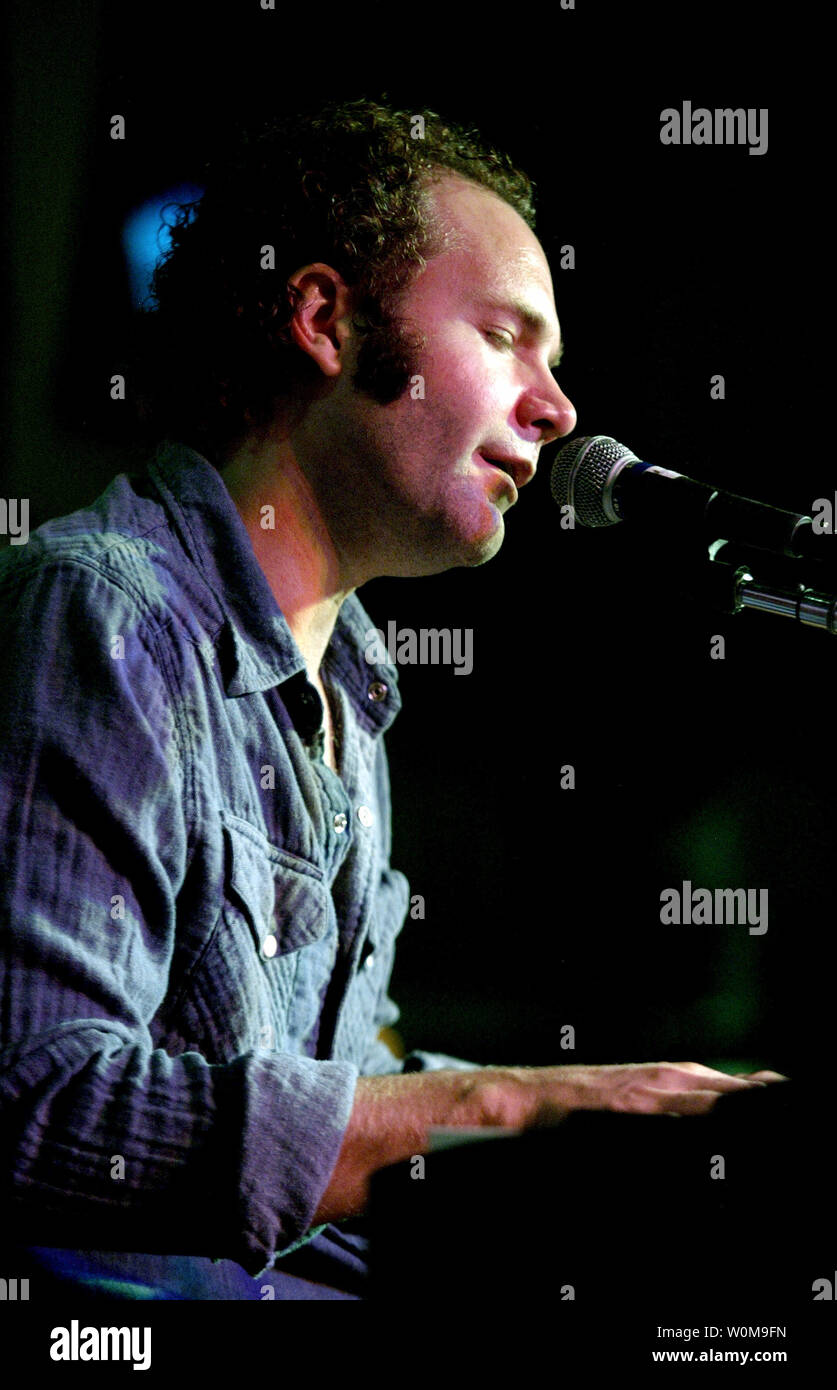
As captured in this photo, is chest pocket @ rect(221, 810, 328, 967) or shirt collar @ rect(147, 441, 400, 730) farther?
shirt collar @ rect(147, 441, 400, 730)

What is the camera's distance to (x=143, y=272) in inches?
99.1

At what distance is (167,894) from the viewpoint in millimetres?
1237

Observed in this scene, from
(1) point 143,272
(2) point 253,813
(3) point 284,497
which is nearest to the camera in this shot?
(2) point 253,813

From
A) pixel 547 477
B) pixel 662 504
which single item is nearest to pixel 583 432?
pixel 547 477

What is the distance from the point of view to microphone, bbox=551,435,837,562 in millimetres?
1177

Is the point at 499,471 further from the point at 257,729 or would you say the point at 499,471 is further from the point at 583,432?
the point at 583,432

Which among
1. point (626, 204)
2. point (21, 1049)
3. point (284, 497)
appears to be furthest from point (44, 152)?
point (21, 1049)

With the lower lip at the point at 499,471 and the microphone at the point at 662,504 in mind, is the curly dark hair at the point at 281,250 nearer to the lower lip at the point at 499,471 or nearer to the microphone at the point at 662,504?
the lower lip at the point at 499,471

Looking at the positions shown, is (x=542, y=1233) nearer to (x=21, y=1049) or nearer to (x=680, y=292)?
(x=21, y=1049)

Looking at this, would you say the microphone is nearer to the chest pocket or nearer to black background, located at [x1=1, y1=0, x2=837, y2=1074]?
the chest pocket

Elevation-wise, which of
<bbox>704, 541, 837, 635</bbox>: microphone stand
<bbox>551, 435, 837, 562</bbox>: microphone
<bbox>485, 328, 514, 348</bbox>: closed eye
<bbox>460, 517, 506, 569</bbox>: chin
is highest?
<bbox>485, 328, 514, 348</bbox>: closed eye

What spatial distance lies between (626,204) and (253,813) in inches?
69.6

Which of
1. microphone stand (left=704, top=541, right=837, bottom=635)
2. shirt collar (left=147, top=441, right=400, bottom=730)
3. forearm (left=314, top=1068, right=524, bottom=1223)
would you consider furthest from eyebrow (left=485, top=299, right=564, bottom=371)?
forearm (left=314, top=1068, right=524, bottom=1223)

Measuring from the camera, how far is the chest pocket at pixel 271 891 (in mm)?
1414
